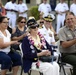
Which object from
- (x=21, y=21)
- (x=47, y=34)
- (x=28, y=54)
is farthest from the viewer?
(x=47, y=34)

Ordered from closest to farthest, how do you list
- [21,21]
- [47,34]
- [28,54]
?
[28,54] → [21,21] → [47,34]

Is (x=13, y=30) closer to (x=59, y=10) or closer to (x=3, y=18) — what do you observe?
(x=3, y=18)

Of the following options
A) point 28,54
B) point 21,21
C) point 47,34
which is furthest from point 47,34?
point 28,54

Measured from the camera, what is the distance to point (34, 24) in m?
6.00

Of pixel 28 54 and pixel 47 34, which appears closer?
Answer: pixel 28 54

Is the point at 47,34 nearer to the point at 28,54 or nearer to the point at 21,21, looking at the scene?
the point at 21,21

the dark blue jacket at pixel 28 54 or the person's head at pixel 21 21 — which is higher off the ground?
the person's head at pixel 21 21

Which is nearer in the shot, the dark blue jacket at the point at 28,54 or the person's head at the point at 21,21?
the dark blue jacket at the point at 28,54

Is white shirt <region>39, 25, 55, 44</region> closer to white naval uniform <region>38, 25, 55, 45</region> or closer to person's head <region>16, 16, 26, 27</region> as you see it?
white naval uniform <region>38, 25, 55, 45</region>

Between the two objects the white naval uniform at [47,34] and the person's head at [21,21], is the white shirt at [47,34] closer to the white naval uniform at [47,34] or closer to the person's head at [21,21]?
the white naval uniform at [47,34]

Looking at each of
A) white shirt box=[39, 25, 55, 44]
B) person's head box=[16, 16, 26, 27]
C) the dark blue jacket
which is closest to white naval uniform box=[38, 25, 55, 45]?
white shirt box=[39, 25, 55, 44]

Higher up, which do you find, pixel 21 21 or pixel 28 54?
pixel 21 21

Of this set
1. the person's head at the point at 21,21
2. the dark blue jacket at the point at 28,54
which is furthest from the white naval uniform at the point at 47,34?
the dark blue jacket at the point at 28,54

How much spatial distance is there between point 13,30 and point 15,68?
1.37m
